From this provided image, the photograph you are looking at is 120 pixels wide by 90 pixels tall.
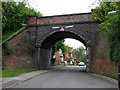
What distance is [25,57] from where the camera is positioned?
1969 centimetres

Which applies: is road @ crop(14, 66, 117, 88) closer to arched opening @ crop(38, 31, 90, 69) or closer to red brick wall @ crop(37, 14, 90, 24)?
arched opening @ crop(38, 31, 90, 69)

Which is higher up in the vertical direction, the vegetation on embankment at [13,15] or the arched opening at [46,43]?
the vegetation on embankment at [13,15]

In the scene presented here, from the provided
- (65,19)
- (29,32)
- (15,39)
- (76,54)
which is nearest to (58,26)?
(65,19)

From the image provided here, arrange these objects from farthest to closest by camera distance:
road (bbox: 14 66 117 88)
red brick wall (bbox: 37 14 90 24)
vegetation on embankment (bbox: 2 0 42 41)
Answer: vegetation on embankment (bbox: 2 0 42 41)
red brick wall (bbox: 37 14 90 24)
road (bbox: 14 66 117 88)

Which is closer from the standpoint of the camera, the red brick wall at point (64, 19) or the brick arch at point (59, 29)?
the brick arch at point (59, 29)

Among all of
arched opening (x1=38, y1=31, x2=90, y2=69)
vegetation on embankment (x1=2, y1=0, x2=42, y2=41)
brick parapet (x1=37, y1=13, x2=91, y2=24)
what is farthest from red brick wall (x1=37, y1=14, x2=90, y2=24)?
vegetation on embankment (x1=2, y1=0, x2=42, y2=41)

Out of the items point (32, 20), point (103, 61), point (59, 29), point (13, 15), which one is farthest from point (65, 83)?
point (13, 15)

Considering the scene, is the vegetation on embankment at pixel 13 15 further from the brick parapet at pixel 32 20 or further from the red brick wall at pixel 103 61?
the red brick wall at pixel 103 61

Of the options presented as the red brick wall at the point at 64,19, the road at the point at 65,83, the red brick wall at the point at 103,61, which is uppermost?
the red brick wall at the point at 64,19

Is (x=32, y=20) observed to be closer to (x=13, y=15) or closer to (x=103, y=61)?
(x=13, y=15)

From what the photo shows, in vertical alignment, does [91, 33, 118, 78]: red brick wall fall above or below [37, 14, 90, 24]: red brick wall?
below

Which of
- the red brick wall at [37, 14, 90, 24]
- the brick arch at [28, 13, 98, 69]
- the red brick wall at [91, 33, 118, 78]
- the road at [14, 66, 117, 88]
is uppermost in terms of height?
the red brick wall at [37, 14, 90, 24]

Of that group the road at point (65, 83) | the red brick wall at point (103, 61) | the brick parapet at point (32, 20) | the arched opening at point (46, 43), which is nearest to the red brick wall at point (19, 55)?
the arched opening at point (46, 43)

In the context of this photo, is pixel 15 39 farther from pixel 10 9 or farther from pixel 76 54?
pixel 76 54
